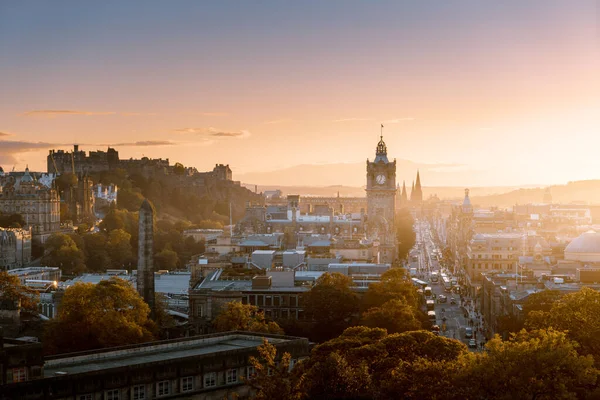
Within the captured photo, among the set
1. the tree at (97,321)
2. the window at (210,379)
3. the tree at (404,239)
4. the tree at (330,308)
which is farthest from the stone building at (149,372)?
the tree at (404,239)

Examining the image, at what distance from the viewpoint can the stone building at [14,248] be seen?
127812 mm

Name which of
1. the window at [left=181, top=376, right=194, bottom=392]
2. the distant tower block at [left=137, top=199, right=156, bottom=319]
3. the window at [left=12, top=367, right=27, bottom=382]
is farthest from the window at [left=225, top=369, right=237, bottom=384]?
the distant tower block at [left=137, top=199, right=156, bottom=319]

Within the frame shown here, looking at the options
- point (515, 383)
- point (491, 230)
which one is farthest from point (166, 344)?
point (491, 230)

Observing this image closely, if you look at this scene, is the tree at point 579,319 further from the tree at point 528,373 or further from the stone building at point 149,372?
the stone building at point 149,372

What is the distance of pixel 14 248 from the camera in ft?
431

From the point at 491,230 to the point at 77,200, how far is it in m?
68.7

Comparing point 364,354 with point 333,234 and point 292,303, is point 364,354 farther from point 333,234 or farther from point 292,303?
point 333,234

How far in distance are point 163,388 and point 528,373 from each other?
→ 15525mm

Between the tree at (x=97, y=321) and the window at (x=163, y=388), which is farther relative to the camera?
the tree at (x=97, y=321)

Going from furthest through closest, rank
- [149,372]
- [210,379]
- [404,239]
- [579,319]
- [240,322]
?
[404,239]
[240,322]
[579,319]
[210,379]
[149,372]

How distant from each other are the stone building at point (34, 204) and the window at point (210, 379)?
104 metres

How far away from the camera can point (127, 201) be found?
187250 millimetres

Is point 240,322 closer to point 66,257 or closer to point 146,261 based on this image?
point 146,261

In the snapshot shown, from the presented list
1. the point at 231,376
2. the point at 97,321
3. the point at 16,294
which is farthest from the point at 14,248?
the point at 231,376
